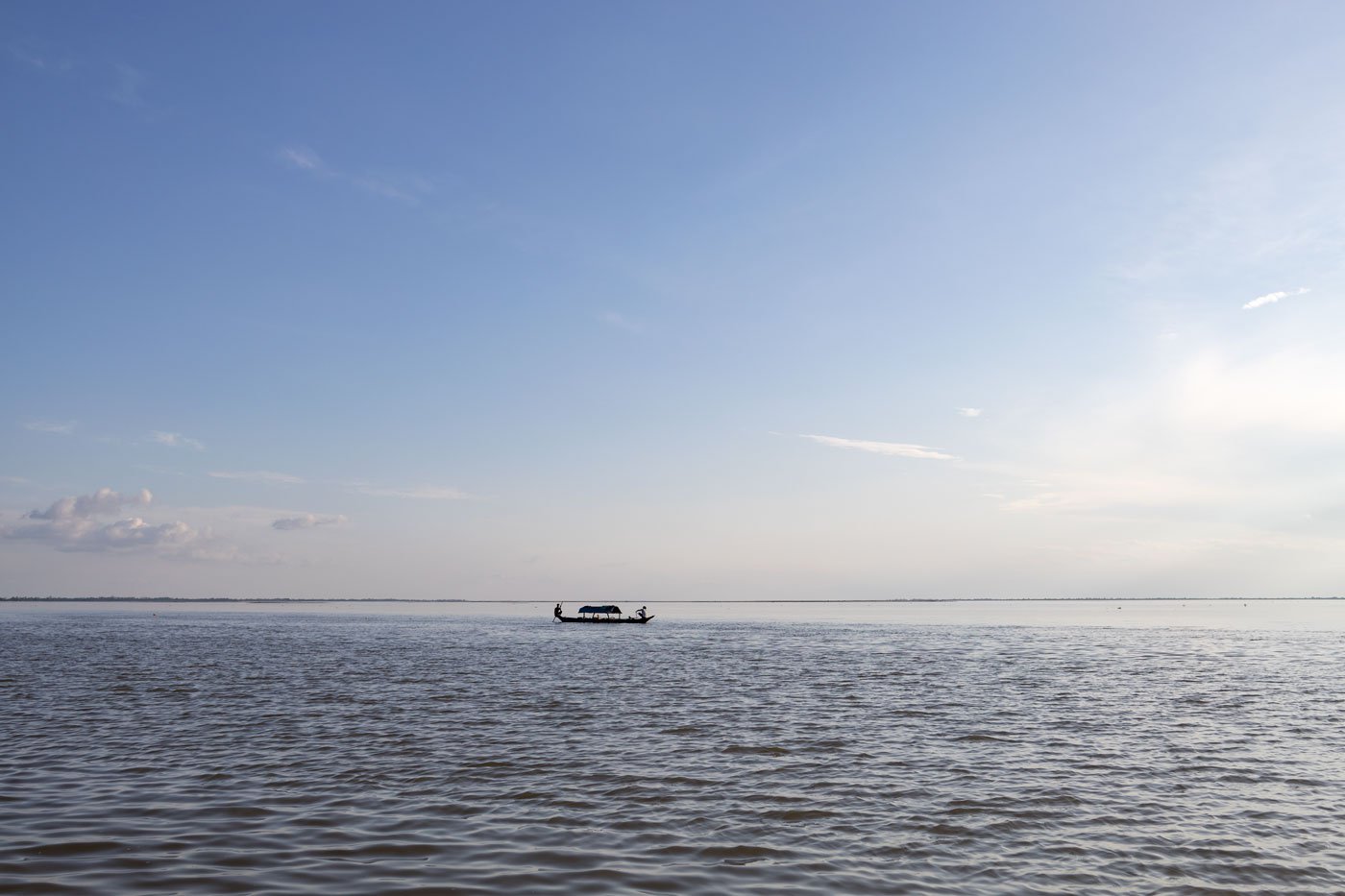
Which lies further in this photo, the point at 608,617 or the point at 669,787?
the point at 608,617

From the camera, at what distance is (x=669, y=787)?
18484mm

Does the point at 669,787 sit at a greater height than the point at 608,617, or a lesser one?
greater

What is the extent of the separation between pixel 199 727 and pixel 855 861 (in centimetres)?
2118

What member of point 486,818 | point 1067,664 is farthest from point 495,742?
point 1067,664

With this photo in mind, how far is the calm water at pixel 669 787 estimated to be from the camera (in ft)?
42.6

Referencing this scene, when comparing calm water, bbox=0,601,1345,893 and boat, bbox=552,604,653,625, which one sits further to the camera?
boat, bbox=552,604,653,625

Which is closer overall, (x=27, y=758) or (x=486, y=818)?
(x=486, y=818)

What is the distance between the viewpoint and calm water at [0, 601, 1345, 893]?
13.0m

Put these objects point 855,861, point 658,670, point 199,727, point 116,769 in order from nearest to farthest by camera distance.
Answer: point 855,861, point 116,769, point 199,727, point 658,670

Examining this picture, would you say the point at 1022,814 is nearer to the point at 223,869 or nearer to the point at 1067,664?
the point at 223,869

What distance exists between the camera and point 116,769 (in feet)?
64.4

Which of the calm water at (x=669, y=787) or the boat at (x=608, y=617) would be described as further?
the boat at (x=608, y=617)

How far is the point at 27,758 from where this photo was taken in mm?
20844

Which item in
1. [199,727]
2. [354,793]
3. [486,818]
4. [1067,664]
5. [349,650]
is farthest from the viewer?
[349,650]
